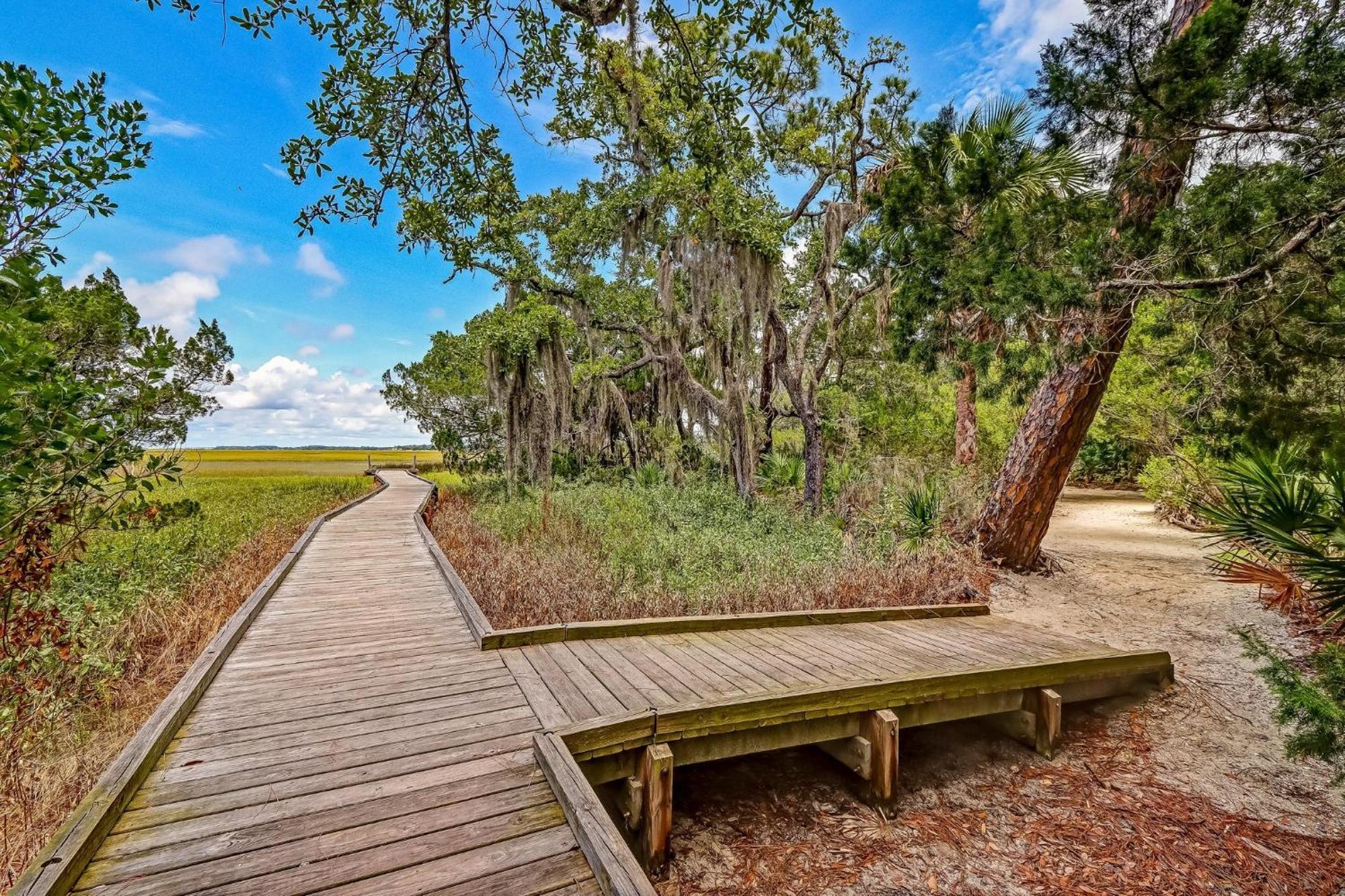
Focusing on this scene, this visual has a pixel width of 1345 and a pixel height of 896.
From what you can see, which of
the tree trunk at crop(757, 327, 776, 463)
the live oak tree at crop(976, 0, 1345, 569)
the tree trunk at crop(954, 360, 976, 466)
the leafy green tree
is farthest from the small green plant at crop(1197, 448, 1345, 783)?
the tree trunk at crop(954, 360, 976, 466)

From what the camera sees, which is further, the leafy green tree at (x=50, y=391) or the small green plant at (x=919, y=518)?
the small green plant at (x=919, y=518)

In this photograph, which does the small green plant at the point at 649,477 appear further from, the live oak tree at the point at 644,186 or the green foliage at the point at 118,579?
the green foliage at the point at 118,579

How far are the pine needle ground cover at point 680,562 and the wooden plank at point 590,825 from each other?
2616 mm

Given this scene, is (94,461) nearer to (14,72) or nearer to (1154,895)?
(14,72)

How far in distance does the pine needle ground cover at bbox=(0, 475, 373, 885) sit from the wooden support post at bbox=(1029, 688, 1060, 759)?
607cm

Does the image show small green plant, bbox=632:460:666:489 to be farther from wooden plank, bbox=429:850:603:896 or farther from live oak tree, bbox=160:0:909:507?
wooden plank, bbox=429:850:603:896

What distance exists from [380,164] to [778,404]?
1046 cm

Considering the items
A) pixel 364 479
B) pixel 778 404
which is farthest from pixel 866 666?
pixel 364 479

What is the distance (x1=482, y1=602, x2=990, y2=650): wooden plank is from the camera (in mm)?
4480

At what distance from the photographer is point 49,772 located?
126 inches

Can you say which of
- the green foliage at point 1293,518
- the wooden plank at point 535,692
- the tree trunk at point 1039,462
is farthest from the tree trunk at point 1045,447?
the wooden plank at point 535,692

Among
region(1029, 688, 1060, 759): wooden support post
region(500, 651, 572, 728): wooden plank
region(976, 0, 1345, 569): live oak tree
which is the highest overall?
region(976, 0, 1345, 569): live oak tree

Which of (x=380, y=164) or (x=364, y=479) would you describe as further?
(x=364, y=479)

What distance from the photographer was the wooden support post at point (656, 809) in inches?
121
